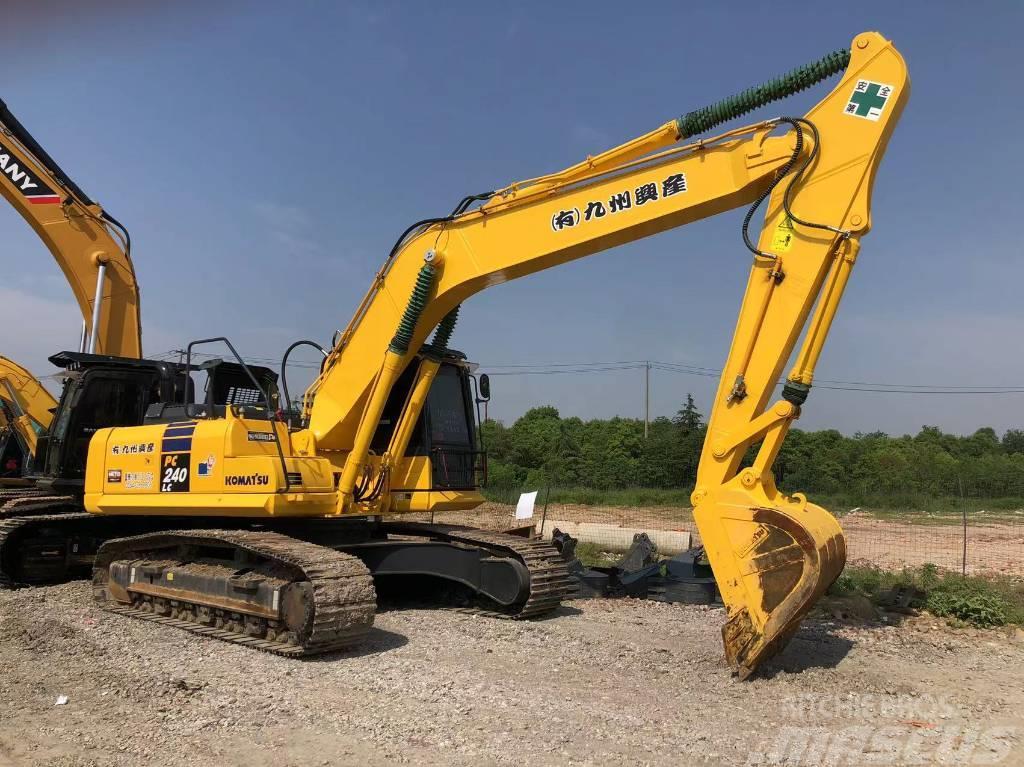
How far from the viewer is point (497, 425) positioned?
48500mm

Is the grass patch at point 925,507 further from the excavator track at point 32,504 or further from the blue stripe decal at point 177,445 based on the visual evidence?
the blue stripe decal at point 177,445

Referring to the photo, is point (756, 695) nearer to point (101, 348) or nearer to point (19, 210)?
point (101, 348)

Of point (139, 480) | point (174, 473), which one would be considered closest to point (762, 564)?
point (174, 473)

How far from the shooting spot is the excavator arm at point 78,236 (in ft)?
38.2

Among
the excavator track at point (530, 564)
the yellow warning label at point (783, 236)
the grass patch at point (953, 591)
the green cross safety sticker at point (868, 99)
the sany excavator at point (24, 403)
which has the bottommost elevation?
the grass patch at point (953, 591)

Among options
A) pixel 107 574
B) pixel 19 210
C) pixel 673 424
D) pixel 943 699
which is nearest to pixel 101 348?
pixel 19 210

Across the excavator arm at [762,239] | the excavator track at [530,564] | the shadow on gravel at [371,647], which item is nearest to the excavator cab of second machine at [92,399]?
the excavator track at [530,564]

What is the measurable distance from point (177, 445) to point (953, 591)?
27.9ft

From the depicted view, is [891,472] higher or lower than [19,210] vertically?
lower

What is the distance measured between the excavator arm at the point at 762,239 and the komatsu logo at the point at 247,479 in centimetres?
291

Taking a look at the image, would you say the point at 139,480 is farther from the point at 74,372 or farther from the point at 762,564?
the point at 762,564

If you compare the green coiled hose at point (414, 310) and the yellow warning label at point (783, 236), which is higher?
the yellow warning label at point (783, 236)

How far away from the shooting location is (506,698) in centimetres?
565

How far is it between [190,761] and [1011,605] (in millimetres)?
8576
